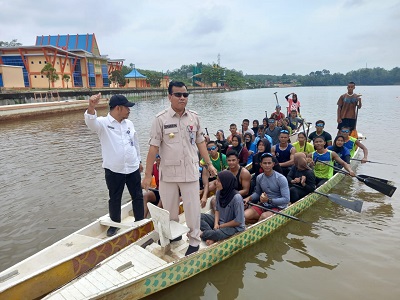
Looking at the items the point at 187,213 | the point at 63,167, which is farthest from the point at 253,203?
the point at 63,167

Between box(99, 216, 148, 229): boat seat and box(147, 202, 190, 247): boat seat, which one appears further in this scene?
box(99, 216, 148, 229): boat seat

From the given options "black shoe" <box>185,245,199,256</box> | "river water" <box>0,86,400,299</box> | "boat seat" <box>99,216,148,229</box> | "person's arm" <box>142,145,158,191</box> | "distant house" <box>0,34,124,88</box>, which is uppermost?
"distant house" <box>0,34,124,88</box>

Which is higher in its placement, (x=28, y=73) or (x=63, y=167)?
(x=28, y=73)

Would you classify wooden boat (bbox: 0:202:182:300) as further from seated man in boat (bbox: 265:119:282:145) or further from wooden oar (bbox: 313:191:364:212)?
seated man in boat (bbox: 265:119:282:145)

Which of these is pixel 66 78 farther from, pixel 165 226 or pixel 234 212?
pixel 165 226

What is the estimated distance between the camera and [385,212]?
6.37 meters

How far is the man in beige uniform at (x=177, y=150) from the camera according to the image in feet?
12.2

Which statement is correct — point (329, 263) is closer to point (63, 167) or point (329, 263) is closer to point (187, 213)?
point (187, 213)

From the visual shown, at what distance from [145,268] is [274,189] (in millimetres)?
2654

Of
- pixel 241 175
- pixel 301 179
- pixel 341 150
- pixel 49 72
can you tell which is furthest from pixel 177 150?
pixel 49 72

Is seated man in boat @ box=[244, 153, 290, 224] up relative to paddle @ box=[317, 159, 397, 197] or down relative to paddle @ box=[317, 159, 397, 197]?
up

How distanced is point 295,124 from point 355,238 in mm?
7826

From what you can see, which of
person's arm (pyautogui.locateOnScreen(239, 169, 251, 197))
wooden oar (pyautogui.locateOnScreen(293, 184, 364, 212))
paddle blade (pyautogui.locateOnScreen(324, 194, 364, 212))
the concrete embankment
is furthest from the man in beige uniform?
the concrete embankment

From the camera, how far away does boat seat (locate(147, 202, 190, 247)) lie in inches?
151
